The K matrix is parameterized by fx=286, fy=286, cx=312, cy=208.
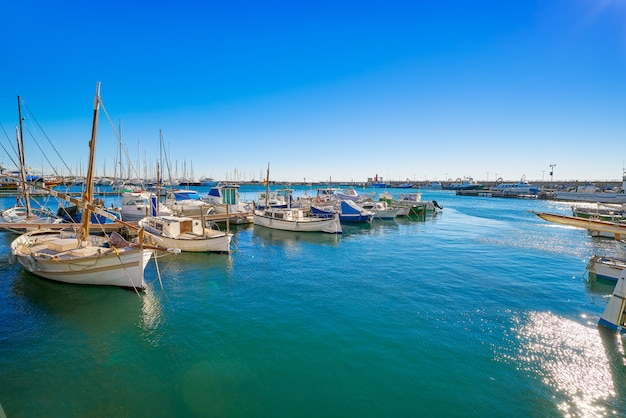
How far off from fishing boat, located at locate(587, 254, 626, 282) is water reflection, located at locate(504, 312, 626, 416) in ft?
26.8

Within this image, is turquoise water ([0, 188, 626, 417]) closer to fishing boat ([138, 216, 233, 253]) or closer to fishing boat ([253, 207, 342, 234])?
fishing boat ([138, 216, 233, 253])

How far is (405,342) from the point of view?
11336 millimetres

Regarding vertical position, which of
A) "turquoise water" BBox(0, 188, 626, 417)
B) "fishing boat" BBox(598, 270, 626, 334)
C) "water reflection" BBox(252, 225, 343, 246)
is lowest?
"turquoise water" BBox(0, 188, 626, 417)

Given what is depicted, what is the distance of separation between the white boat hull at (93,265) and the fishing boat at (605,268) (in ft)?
89.4

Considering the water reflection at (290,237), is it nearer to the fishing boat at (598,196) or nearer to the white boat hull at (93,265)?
the white boat hull at (93,265)

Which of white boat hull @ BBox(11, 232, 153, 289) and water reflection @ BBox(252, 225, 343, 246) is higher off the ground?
white boat hull @ BBox(11, 232, 153, 289)

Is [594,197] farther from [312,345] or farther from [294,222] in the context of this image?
[312,345]

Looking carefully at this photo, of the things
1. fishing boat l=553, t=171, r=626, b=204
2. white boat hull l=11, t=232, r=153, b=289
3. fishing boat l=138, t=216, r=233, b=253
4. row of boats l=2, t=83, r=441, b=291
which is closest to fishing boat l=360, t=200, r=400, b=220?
row of boats l=2, t=83, r=441, b=291

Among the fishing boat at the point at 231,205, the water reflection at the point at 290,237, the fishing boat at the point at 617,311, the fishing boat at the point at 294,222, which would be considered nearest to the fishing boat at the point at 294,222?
the fishing boat at the point at 294,222

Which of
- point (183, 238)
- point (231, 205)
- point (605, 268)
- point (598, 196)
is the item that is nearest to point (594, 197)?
point (598, 196)

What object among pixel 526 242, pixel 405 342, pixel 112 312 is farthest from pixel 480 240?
pixel 112 312

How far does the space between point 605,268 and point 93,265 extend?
30331mm

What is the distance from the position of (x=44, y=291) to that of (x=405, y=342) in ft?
60.9

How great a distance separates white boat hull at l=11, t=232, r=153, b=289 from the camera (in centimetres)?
1494
